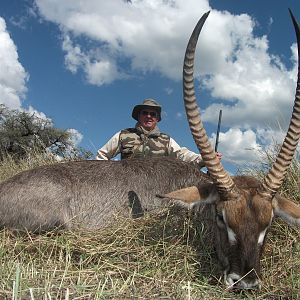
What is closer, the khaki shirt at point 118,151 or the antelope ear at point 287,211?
the antelope ear at point 287,211

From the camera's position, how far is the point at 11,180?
22.9ft

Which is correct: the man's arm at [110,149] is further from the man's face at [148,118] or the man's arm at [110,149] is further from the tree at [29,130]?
the tree at [29,130]

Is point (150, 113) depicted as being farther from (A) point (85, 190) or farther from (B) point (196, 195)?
(B) point (196, 195)

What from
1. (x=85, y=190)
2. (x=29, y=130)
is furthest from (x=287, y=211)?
(x=29, y=130)

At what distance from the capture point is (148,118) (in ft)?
34.0

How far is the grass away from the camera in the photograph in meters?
4.76

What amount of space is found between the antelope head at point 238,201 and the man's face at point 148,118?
15.4 feet

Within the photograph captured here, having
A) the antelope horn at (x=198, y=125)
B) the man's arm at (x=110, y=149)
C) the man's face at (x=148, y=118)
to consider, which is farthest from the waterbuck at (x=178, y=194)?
the man's face at (x=148, y=118)

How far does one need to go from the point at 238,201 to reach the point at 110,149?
5.48 metres

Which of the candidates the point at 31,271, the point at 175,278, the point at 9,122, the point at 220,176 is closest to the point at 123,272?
the point at 175,278

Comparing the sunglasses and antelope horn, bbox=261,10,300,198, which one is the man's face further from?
antelope horn, bbox=261,10,300,198

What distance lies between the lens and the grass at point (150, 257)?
4758 millimetres

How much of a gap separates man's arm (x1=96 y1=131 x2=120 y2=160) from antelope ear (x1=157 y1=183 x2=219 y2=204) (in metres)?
4.81

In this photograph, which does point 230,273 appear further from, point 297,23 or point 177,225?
point 297,23
